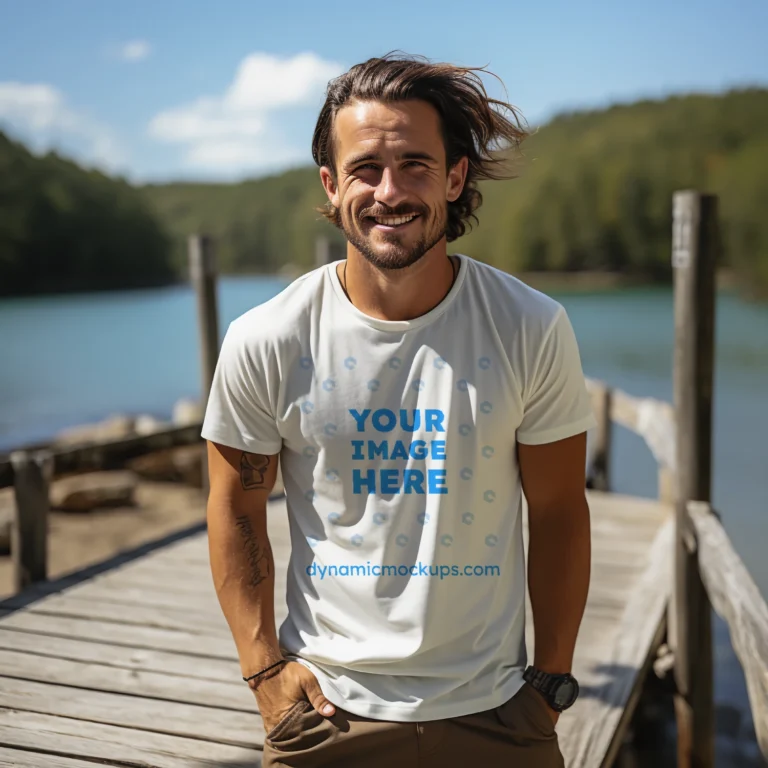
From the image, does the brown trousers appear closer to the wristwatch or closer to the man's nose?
the wristwatch

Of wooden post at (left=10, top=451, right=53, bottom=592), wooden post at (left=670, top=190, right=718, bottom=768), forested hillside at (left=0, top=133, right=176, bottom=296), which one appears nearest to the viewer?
wooden post at (left=670, top=190, right=718, bottom=768)

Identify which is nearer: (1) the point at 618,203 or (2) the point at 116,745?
(2) the point at 116,745

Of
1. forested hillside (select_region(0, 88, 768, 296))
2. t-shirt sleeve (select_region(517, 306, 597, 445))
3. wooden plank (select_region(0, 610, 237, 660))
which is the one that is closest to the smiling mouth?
t-shirt sleeve (select_region(517, 306, 597, 445))

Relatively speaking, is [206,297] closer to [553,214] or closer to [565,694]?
[565,694]

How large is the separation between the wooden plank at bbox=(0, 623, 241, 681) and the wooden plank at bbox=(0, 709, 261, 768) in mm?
399

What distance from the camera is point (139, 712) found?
2.56 meters

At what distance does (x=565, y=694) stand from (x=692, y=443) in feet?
6.21

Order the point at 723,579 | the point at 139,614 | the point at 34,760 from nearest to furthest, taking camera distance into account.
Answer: the point at 34,760 < the point at 723,579 < the point at 139,614

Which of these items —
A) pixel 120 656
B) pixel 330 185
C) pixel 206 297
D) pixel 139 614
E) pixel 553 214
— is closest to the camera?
pixel 330 185

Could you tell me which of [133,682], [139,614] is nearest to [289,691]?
[133,682]

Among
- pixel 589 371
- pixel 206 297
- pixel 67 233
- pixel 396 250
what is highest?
pixel 67 233

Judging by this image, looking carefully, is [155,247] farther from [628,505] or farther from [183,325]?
[628,505]

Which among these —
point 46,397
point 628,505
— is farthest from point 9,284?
point 628,505

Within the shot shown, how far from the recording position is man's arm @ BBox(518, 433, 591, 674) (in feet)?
5.68
